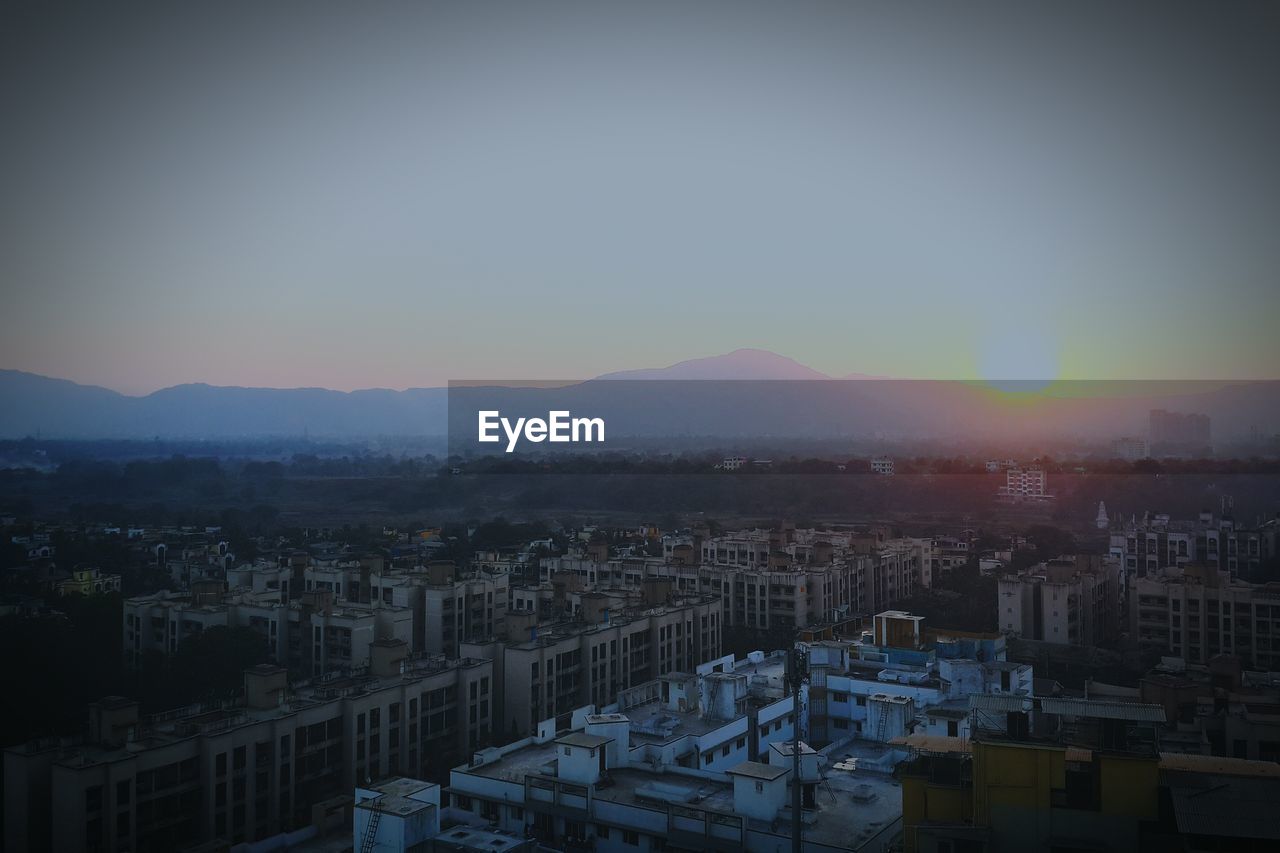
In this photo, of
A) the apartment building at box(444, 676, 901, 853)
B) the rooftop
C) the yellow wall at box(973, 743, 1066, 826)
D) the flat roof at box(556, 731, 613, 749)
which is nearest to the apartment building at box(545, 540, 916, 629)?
the apartment building at box(444, 676, 901, 853)

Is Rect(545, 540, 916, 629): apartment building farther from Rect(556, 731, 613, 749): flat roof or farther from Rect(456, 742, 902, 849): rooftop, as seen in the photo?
Rect(556, 731, 613, 749): flat roof

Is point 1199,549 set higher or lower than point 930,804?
lower

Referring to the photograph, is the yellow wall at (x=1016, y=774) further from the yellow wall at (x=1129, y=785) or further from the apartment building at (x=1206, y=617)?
the apartment building at (x=1206, y=617)

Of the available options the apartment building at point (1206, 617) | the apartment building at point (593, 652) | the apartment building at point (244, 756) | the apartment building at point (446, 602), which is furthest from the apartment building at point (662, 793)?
the apartment building at point (1206, 617)

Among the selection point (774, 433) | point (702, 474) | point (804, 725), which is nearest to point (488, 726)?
point (804, 725)

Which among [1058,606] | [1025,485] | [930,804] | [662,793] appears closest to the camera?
[930,804]

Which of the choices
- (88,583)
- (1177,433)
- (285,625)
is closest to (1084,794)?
(285,625)

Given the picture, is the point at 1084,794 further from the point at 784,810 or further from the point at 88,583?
the point at 88,583
